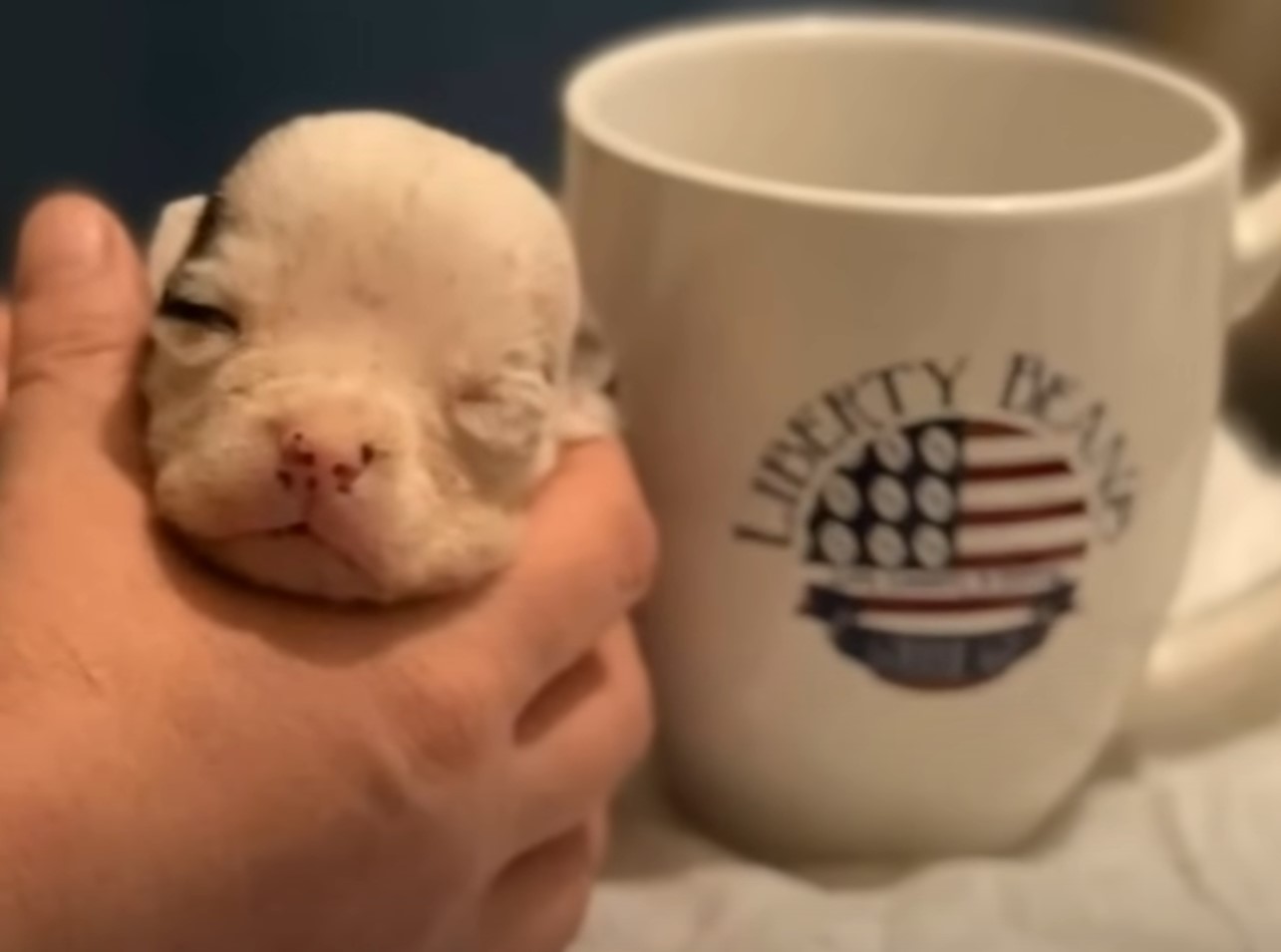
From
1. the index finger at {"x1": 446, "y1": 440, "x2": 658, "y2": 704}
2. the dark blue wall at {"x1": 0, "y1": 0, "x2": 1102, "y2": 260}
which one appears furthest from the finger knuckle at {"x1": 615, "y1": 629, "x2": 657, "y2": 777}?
the dark blue wall at {"x1": 0, "y1": 0, "x2": 1102, "y2": 260}

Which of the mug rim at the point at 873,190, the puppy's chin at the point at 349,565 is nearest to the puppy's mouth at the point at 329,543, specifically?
the puppy's chin at the point at 349,565

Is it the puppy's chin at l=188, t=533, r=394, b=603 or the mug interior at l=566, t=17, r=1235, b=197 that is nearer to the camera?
the puppy's chin at l=188, t=533, r=394, b=603

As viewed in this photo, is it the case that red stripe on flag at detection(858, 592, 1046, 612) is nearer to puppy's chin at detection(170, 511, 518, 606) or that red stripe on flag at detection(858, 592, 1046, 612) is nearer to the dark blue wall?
puppy's chin at detection(170, 511, 518, 606)

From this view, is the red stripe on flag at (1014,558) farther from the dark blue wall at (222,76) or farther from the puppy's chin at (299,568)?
the dark blue wall at (222,76)

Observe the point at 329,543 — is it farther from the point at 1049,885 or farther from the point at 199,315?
the point at 1049,885

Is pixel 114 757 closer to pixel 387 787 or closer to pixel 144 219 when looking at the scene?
pixel 387 787

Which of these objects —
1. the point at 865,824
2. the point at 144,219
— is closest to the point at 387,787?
the point at 865,824

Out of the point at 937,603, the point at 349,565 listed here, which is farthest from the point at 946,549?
the point at 349,565
